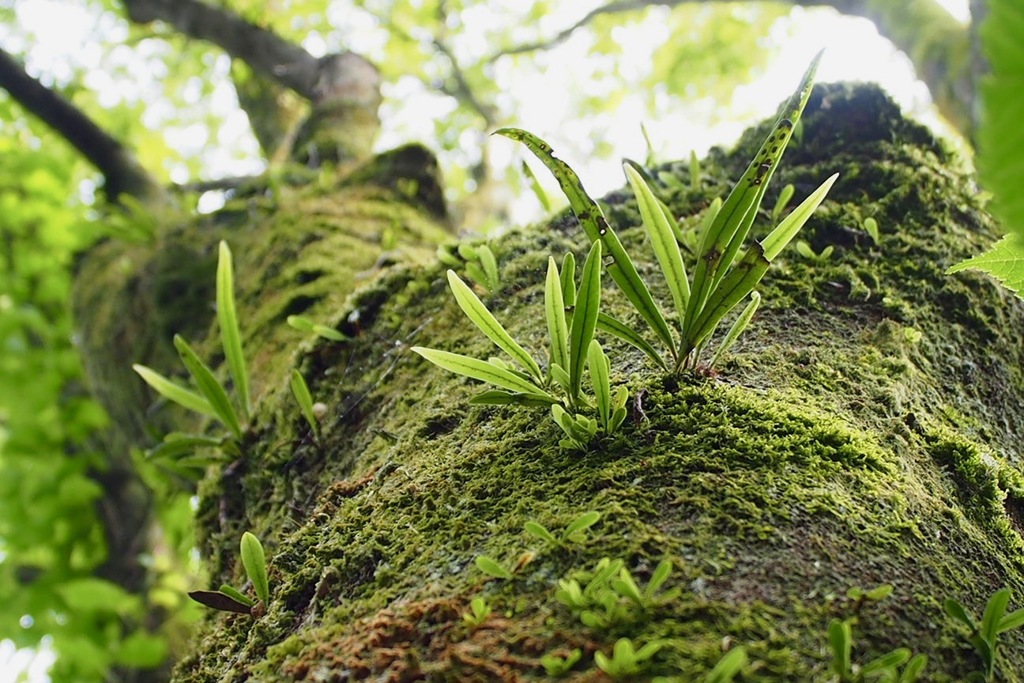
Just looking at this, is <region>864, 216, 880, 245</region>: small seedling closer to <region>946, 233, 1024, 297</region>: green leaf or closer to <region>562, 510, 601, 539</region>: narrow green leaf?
<region>946, 233, 1024, 297</region>: green leaf

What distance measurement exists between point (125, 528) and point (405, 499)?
176 inches

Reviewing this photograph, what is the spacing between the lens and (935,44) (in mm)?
3744

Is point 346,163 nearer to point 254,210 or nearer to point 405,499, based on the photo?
point 254,210

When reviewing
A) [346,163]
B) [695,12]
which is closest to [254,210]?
[346,163]

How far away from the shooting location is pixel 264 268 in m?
2.47

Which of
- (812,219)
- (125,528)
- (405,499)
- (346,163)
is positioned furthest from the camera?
(125,528)

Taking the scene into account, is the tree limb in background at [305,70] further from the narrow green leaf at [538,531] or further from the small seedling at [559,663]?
the small seedling at [559,663]

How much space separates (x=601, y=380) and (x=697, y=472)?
18 centimetres

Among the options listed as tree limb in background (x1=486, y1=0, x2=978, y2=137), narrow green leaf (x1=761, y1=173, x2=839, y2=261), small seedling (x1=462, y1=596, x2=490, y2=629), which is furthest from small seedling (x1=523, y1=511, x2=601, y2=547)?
tree limb in background (x1=486, y1=0, x2=978, y2=137)

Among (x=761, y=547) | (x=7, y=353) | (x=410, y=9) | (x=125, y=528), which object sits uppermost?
(x=410, y=9)

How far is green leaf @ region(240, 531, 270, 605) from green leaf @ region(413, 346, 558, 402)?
41 cm

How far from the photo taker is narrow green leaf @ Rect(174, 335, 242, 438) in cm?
163

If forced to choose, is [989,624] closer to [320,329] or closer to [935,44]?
[320,329]

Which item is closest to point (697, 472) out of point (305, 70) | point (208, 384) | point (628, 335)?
point (628, 335)
